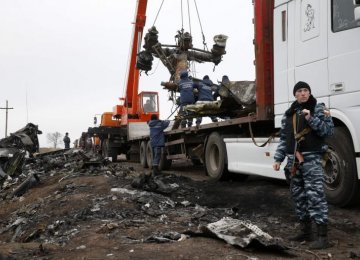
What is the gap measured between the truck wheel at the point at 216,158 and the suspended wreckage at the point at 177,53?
14.5ft

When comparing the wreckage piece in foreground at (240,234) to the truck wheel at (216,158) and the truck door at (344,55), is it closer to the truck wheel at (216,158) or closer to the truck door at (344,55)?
the truck door at (344,55)

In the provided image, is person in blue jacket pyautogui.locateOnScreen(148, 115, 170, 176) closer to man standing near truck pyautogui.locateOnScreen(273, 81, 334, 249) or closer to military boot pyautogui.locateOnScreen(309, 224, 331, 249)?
man standing near truck pyautogui.locateOnScreen(273, 81, 334, 249)

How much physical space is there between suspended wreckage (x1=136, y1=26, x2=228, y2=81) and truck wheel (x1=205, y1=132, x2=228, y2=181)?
4.43 metres

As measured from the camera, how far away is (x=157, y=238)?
4.43m


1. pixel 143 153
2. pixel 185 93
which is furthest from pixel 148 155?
pixel 185 93

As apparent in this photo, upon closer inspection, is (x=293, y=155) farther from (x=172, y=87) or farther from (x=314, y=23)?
(x=172, y=87)

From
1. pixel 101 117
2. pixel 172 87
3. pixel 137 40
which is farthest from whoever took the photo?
pixel 101 117

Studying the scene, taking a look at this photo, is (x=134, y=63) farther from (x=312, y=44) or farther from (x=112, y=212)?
(x=312, y=44)

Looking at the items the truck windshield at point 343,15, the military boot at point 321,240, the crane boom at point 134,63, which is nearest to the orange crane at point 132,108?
the crane boom at point 134,63

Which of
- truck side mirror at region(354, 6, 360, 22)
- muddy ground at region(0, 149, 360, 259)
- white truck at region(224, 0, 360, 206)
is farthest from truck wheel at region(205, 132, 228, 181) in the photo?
truck side mirror at region(354, 6, 360, 22)

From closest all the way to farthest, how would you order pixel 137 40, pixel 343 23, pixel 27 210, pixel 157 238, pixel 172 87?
pixel 157 238
pixel 343 23
pixel 27 210
pixel 172 87
pixel 137 40

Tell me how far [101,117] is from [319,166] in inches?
662

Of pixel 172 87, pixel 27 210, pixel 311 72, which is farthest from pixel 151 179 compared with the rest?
pixel 172 87

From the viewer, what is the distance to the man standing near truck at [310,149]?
4316 millimetres
